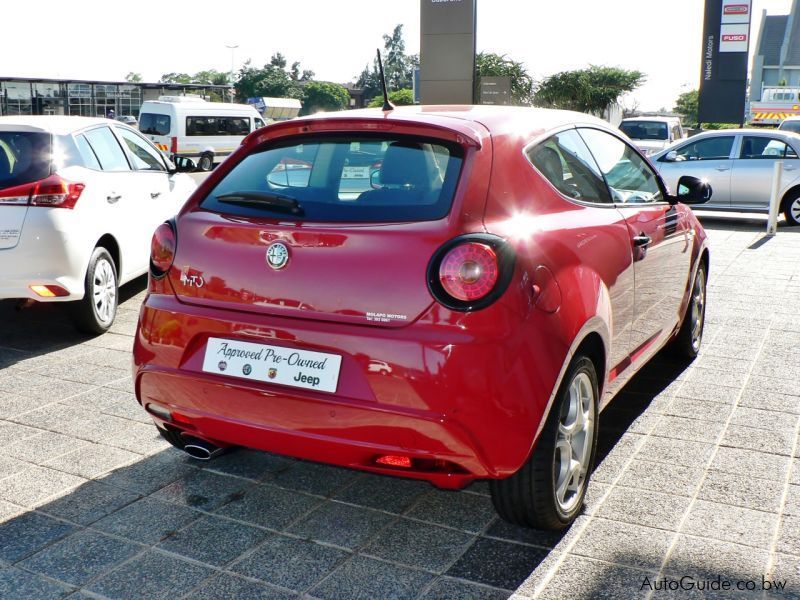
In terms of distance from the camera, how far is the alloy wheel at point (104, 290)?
6469 millimetres

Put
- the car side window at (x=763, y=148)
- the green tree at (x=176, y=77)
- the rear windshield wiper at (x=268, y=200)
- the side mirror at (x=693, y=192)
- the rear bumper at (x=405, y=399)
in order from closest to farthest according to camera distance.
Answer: the rear bumper at (x=405, y=399)
the rear windshield wiper at (x=268, y=200)
the side mirror at (x=693, y=192)
the car side window at (x=763, y=148)
the green tree at (x=176, y=77)

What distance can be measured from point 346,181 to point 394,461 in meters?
1.09

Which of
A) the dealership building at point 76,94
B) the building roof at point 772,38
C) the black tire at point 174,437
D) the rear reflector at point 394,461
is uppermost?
the building roof at point 772,38

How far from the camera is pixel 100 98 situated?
57.0 m

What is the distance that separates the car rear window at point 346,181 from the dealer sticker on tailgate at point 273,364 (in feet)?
1.61

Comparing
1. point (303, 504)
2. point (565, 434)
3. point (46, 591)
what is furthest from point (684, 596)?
point (46, 591)

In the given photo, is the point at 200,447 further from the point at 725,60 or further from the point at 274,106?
the point at 274,106

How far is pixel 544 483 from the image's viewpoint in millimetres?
3131

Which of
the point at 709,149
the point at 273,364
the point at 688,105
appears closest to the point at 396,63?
the point at 688,105

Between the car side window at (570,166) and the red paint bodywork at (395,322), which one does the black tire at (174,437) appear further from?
the car side window at (570,166)

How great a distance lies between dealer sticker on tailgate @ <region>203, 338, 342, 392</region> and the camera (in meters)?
2.96

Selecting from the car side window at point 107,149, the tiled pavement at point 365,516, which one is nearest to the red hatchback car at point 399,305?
the tiled pavement at point 365,516

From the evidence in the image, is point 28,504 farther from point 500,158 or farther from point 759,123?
point 759,123

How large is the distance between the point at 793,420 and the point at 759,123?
1610 inches
